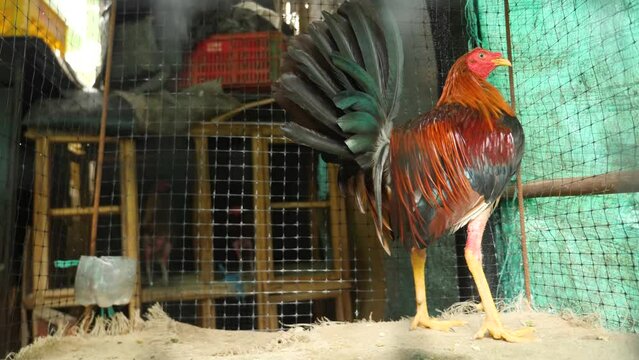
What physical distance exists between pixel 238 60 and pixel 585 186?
2325 millimetres

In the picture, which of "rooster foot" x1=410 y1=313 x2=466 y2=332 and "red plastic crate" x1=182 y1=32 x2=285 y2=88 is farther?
"red plastic crate" x1=182 y1=32 x2=285 y2=88

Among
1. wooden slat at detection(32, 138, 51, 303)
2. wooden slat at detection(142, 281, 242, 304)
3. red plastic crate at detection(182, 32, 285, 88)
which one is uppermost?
red plastic crate at detection(182, 32, 285, 88)

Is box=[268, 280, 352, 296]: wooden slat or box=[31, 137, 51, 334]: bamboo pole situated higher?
box=[31, 137, 51, 334]: bamboo pole

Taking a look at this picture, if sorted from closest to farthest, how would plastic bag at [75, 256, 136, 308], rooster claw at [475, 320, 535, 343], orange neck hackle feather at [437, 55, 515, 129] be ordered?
1. rooster claw at [475, 320, 535, 343]
2. orange neck hackle feather at [437, 55, 515, 129]
3. plastic bag at [75, 256, 136, 308]

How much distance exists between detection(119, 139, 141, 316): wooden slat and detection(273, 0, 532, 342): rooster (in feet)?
4.99

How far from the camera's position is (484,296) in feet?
6.05

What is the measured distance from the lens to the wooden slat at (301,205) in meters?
3.10

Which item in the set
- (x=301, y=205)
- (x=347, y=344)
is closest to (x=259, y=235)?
(x=301, y=205)

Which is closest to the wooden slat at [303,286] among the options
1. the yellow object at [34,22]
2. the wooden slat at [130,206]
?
the wooden slat at [130,206]

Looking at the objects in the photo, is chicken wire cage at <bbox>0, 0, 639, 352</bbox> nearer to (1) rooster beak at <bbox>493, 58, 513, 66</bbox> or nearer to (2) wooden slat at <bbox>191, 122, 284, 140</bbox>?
(2) wooden slat at <bbox>191, 122, 284, 140</bbox>

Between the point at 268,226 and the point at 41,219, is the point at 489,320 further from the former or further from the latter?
the point at 41,219

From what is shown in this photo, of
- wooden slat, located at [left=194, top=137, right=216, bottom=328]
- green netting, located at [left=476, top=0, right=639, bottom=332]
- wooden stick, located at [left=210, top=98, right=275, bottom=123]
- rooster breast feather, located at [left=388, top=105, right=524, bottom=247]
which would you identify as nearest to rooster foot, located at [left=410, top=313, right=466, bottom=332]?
rooster breast feather, located at [left=388, top=105, right=524, bottom=247]

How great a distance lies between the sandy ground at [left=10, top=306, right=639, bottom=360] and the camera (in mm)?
1675

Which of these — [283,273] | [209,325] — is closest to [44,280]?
[209,325]
